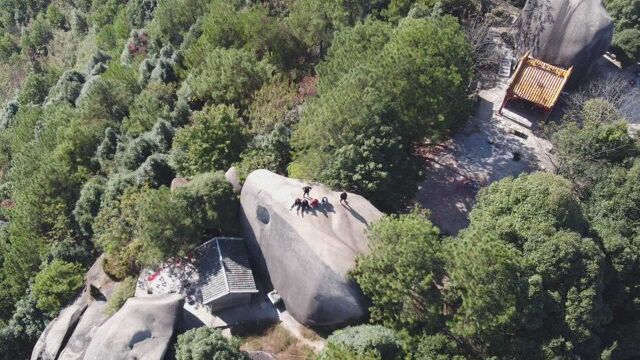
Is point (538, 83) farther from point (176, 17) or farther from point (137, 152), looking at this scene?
point (176, 17)

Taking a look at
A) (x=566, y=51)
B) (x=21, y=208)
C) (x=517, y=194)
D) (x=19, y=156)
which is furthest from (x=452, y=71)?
(x=19, y=156)

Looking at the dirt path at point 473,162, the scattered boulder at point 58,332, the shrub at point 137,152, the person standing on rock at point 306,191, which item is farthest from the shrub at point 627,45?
the scattered boulder at point 58,332

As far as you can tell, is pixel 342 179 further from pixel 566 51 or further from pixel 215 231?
pixel 566 51

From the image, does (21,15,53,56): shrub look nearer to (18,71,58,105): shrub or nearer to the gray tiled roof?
(18,71,58,105): shrub

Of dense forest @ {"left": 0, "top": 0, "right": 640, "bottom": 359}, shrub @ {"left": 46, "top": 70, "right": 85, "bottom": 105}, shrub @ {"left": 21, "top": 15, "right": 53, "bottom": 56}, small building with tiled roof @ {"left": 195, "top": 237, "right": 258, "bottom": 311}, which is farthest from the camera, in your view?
shrub @ {"left": 21, "top": 15, "right": 53, "bottom": 56}

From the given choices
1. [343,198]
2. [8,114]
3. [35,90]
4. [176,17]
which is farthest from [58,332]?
[8,114]

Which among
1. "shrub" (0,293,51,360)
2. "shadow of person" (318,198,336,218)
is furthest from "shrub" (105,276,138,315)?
"shadow of person" (318,198,336,218)
